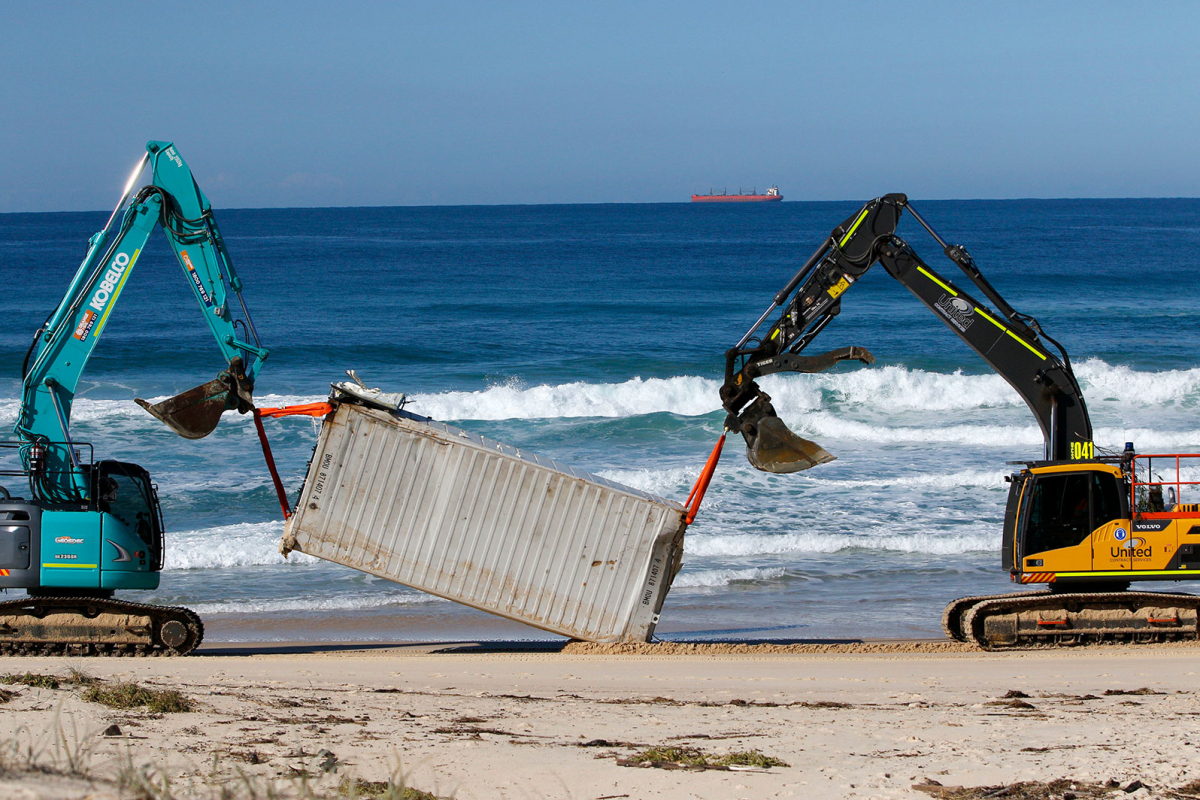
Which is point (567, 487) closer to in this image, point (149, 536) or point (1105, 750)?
point (149, 536)

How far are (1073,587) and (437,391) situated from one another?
78.3 feet

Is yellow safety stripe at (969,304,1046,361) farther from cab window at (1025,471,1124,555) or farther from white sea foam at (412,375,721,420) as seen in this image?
white sea foam at (412,375,721,420)

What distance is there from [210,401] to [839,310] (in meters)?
7.70

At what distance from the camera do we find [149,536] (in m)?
13.4

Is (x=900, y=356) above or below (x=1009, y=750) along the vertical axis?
above

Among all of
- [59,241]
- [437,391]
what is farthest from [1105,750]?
[59,241]

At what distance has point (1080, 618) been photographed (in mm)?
13172

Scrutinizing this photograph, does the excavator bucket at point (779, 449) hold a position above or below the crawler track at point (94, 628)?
above

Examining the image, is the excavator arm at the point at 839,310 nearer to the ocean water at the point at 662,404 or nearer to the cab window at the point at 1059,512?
the cab window at the point at 1059,512

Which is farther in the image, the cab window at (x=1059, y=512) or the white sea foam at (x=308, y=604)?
the white sea foam at (x=308, y=604)

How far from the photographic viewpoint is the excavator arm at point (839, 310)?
12.9 meters

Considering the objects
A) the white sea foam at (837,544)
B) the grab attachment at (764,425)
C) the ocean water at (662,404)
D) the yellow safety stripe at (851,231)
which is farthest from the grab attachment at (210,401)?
the white sea foam at (837,544)

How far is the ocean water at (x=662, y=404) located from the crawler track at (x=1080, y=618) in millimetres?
1642

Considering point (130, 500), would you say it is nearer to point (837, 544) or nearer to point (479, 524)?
point (479, 524)
